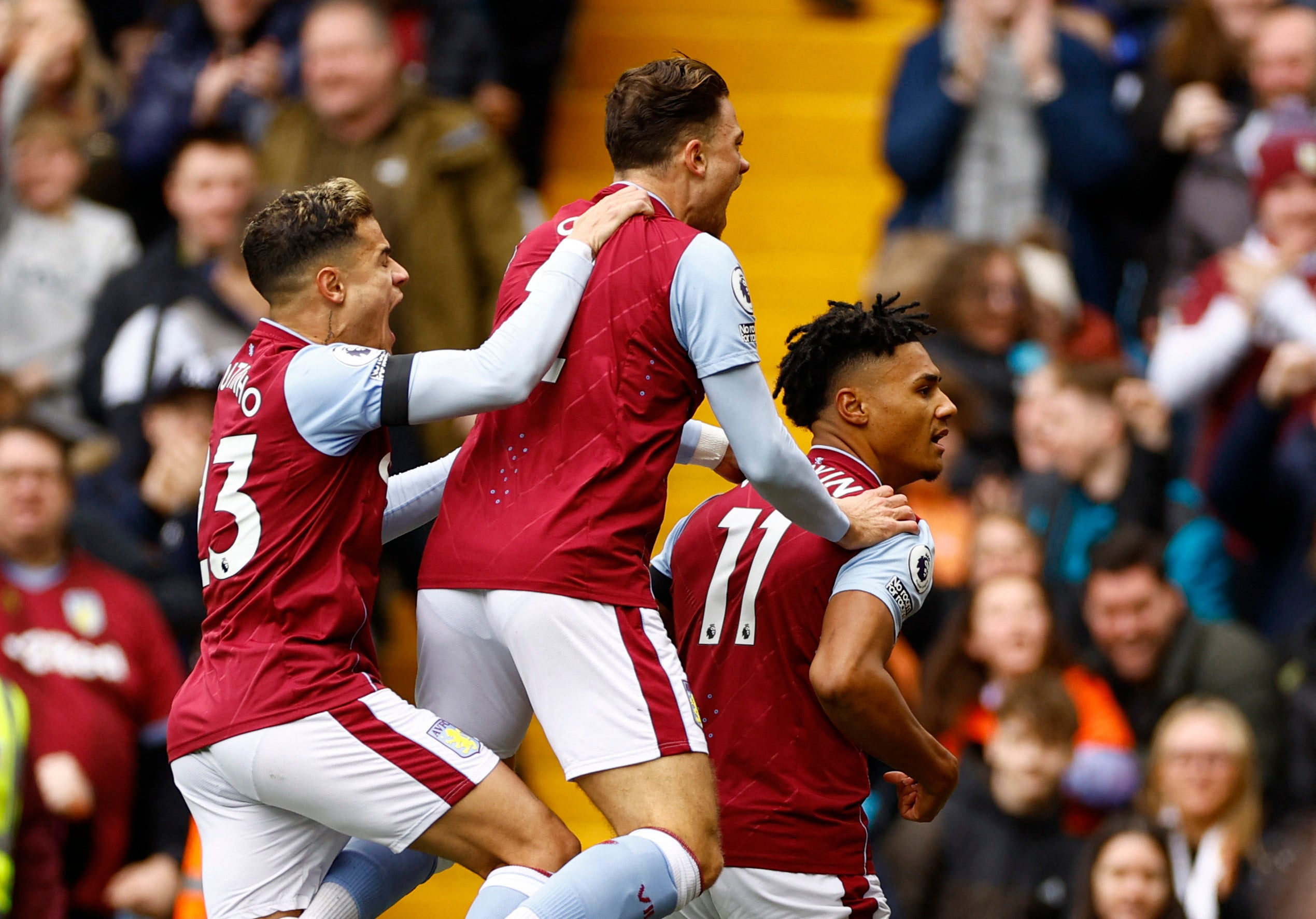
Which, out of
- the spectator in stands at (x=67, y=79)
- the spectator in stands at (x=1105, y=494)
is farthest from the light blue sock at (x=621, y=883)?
the spectator in stands at (x=67, y=79)

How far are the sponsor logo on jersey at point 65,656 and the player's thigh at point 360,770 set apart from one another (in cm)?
316

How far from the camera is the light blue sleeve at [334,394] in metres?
3.97

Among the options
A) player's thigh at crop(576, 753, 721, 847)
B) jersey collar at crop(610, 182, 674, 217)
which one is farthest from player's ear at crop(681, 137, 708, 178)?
player's thigh at crop(576, 753, 721, 847)

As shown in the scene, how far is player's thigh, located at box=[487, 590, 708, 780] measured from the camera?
13.0 feet

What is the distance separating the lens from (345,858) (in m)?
4.31

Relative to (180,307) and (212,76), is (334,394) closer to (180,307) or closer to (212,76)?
(180,307)

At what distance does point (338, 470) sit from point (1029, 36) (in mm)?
5561

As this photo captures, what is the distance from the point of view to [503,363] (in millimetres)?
3943

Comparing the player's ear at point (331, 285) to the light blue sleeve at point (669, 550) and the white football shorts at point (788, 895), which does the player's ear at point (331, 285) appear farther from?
the white football shorts at point (788, 895)

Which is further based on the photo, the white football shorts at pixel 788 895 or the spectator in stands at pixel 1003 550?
the spectator in stands at pixel 1003 550

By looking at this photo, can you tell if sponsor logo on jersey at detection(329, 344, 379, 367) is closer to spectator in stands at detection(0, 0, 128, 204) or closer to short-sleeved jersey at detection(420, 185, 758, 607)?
short-sleeved jersey at detection(420, 185, 758, 607)

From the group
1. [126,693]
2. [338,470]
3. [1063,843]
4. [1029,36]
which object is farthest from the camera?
[1029,36]

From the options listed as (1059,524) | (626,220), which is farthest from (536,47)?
(626,220)

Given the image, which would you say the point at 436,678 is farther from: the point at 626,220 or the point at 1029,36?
the point at 1029,36
